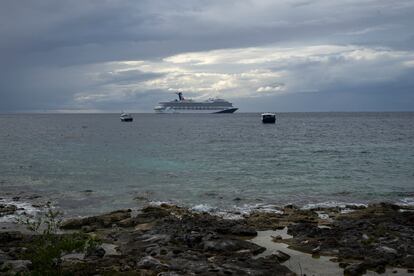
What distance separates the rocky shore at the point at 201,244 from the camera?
1219cm

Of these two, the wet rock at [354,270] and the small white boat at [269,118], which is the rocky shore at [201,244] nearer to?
the wet rock at [354,270]

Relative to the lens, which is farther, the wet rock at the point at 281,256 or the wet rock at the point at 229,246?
the wet rock at the point at 229,246

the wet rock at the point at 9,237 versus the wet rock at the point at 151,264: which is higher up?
the wet rock at the point at 151,264

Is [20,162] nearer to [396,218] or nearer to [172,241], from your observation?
[172,241]

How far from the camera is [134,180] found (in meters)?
34.6

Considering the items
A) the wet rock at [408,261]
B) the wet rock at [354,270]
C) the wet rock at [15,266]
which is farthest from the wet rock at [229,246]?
the wet rock at [15,266]

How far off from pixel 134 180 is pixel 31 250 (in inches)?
812

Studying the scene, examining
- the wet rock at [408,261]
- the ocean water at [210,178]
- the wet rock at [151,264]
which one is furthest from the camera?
the ocean water at [210,178]

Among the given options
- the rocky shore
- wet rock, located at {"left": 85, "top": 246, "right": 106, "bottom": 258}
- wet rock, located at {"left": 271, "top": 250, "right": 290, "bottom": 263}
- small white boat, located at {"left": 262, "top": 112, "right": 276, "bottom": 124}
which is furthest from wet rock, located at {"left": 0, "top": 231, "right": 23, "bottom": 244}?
small white boat, located at {"left": 262, "top": 112, "right": 276, "bottom": 124}

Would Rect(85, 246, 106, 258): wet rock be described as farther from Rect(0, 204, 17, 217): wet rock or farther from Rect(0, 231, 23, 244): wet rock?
Rect(0, 204, 17, 217): wet rock

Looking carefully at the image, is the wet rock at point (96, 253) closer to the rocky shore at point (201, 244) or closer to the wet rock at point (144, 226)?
the rocky shore at point (201, 244)

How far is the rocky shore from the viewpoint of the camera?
480 inches

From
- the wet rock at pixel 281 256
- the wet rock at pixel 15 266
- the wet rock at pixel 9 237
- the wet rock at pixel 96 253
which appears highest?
the wet rock at pixel 15 266

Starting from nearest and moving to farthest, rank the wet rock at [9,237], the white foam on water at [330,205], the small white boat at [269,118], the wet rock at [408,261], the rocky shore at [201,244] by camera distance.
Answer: the rocky shore at [201,244]
the wet rock at [408,261]
the wet rock at [9,237]
the white foam on water at [330,205]
the small white boat at [269,118]
